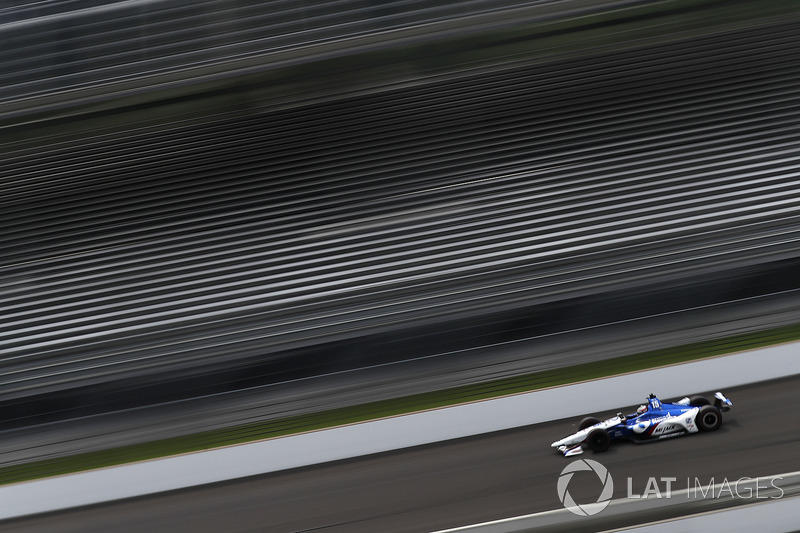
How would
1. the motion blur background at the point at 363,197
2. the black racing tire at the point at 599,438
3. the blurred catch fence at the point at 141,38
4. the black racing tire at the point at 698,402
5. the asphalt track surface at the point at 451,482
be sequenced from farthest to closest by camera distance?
the blurred catch fence at the point at 141,38
the motion blur background at the point at 363,197
the black racing tire at the point at 698,402
the black racing tire at the point at 599,438
the asphalt track surface at the point at 451,482

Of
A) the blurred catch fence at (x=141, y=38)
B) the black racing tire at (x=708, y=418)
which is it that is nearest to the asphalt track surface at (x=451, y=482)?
the black racing tire at (x=708, y=418)

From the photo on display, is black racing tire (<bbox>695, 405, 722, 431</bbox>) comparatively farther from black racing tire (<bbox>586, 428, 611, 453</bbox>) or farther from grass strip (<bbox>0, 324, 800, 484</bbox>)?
grass strip (<bbox>0, 324, 800, 484</bbox>)

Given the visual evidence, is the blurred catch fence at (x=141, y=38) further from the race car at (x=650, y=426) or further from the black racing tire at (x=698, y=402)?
the black racing tire at (x=698, y=402)

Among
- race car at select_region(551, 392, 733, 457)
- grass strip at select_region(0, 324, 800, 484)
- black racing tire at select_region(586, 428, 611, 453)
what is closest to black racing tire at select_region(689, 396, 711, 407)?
race car at select_region(551, 392, 733, 457)

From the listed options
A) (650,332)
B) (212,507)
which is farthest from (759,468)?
(212,507)

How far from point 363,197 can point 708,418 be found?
4.21m

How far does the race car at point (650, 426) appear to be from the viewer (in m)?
5.01

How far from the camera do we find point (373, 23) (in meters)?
7.35

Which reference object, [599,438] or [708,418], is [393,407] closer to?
[599,438]

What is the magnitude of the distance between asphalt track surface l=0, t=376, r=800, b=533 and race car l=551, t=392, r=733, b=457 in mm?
77

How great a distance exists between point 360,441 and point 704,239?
4393mm

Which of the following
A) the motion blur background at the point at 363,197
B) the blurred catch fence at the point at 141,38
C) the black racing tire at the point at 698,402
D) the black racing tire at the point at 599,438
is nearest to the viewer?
the black racing tire at the point at 599,438

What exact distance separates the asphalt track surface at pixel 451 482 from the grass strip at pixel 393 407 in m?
0.59

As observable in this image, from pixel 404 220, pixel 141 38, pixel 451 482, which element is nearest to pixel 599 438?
pixel 451 482
